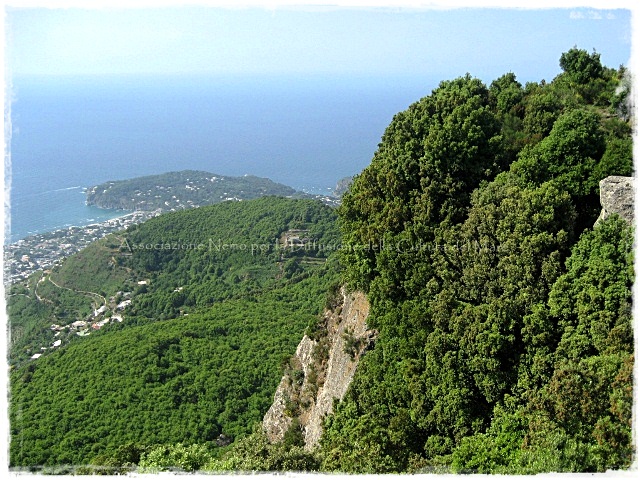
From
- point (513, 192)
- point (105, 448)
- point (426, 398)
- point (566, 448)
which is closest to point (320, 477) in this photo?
point (566, 448)

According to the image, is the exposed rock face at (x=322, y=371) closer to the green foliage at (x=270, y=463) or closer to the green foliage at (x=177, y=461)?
the green foliage at (x=270, y=463)

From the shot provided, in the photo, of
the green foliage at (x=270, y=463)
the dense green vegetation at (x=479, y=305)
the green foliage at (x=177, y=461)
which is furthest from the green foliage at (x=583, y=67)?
the green foliage at (x=177, y=461)

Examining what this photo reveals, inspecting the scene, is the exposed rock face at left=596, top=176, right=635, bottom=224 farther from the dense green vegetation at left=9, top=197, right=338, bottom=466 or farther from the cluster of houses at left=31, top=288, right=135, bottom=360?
the cluster of houses at left=31, top=288, right=135, bottom=360

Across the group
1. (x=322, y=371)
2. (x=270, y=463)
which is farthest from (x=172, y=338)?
(x=270, y=463)

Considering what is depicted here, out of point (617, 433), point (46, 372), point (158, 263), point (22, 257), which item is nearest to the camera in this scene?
point (617, 433)

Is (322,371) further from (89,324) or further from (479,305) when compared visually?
(89,324)

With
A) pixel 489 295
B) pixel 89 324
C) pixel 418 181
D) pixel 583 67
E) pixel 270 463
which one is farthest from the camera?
pixel 89 324

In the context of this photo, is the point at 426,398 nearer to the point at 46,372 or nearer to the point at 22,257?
the point at 46,372
